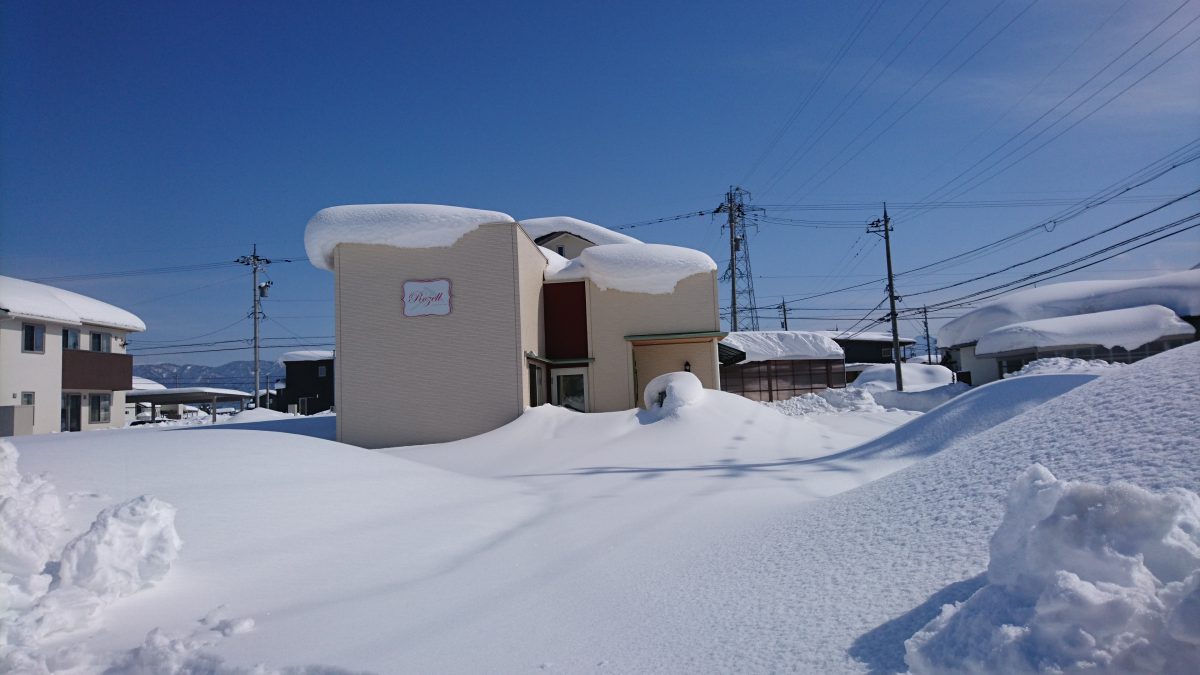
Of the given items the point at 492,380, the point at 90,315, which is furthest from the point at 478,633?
the point at 90,315

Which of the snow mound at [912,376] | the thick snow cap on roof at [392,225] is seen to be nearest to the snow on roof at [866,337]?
the snow mound at [912,376]

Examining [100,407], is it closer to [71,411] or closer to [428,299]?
[71,411]

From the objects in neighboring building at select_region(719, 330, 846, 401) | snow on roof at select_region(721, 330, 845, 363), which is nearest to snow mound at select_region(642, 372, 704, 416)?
neighboring building at select_region(719, 330, 846, 401)

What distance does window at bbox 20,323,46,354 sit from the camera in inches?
984

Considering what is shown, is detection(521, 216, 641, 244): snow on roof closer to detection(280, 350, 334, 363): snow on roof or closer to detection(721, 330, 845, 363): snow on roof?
detection(721, 330, 845, 363): snow on roof

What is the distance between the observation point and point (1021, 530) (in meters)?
2.77

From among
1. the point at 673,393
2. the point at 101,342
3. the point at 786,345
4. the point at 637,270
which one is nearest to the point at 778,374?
the point at 786,345

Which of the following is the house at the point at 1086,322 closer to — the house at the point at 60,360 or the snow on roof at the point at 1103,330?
the snow on roof at the point at 1103,330

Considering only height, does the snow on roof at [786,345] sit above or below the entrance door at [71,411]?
above

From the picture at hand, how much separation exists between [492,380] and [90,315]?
2198cm

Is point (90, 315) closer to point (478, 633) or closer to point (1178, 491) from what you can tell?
point (478, 633)

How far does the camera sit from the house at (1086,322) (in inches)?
1026

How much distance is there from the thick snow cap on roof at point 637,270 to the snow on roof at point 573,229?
10062 millimetres

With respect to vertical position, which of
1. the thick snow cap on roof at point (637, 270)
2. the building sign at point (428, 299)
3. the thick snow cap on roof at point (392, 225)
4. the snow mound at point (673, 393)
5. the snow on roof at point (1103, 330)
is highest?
the thick snow cap on roof at point (392, 225)
